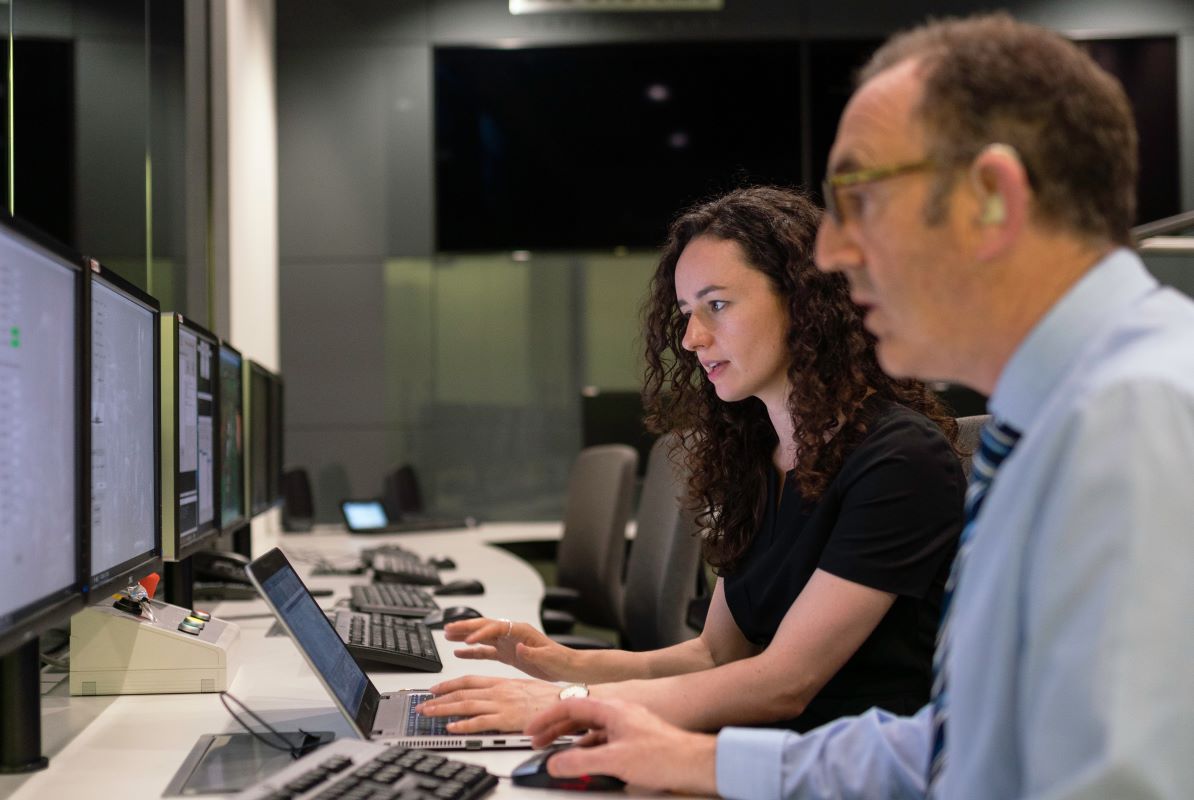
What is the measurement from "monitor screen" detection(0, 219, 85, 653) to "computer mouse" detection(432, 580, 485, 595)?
1.52 metres

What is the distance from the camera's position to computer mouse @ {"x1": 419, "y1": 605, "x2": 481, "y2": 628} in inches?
86.4

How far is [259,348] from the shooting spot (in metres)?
4.62

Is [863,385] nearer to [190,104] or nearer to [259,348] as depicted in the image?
[190,104]

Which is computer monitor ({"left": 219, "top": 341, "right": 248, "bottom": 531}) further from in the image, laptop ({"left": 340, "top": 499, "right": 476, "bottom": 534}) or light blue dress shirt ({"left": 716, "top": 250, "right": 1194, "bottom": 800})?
light blue dress shirt ({"left": 716, "top": 250, "right": 1194, "bottom": 800})

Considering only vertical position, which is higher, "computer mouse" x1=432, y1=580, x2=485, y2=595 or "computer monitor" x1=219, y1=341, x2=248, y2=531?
"computer monitor" x1=219, y1=341, x2=248, y2=531

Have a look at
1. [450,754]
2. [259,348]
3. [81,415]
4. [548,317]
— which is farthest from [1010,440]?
[548,317]

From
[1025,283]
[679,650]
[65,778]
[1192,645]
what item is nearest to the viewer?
[1192,645]

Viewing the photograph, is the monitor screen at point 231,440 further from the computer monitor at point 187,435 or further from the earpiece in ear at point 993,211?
the earpiece in ear at point 993,211

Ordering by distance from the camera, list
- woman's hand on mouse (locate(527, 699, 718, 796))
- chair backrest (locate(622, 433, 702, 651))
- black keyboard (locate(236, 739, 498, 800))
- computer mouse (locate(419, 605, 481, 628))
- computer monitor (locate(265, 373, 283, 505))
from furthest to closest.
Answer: computer monitor (locate(265, 373, 283, 505)), chair backrest (locate(622, 433, 702, 651)), computer mouse (locate(419, 605, 481, 628)), woman's hand on mouse (locate(527, 699, 718, 796)), black keyboard (locate(236, 739, 498, 800))

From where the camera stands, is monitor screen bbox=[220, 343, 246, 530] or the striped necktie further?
monitor screen bbox=[220, 343, 246, 530]

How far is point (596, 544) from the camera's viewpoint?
3381 millimetres

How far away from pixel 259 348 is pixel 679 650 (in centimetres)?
336

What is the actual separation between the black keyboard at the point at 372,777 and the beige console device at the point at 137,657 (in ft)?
2.03

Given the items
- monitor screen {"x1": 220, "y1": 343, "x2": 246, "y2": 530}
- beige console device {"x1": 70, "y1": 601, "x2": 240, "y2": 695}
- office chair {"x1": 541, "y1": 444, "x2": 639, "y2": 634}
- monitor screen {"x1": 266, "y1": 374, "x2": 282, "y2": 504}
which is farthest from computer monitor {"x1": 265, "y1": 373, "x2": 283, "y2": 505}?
beige console device {"x1": 70, "y1": 601, "x2": 240, "y2": 695}
